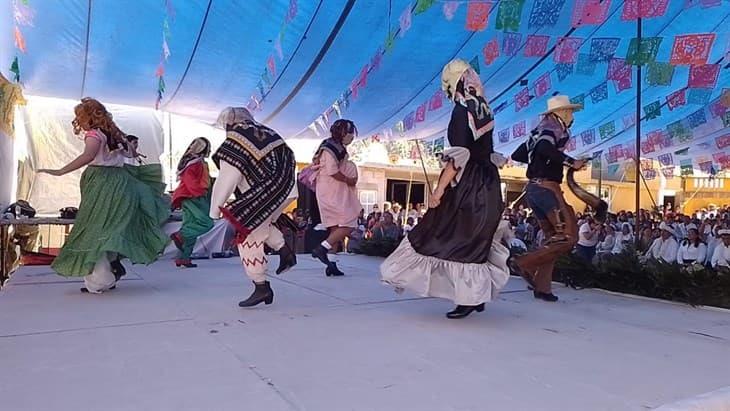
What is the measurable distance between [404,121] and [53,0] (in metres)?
6.12

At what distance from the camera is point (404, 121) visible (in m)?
10.3

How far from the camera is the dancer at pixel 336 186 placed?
15.9 feet

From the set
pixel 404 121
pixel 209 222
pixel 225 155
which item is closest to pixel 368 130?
pixel 404 121

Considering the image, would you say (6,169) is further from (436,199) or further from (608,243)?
(608,243)

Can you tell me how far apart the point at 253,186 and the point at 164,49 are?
443cm

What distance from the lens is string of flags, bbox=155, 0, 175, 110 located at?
6.05 m

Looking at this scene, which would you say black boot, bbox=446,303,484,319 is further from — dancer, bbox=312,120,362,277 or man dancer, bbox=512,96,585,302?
dancer, bbox=312,120,362,277

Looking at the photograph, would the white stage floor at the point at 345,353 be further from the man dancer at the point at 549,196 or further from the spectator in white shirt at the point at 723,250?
the spectator in white shirt at the point at 723,250

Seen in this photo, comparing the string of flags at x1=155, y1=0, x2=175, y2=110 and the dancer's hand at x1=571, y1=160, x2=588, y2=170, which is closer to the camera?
the dancer's hand at x1=571, y1=160, x2=588, y2=170

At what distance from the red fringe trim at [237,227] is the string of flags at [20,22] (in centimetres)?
401

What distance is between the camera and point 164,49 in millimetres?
6852

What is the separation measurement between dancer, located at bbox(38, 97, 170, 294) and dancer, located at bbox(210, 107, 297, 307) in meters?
0.90

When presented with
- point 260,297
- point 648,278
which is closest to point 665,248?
point 648,278

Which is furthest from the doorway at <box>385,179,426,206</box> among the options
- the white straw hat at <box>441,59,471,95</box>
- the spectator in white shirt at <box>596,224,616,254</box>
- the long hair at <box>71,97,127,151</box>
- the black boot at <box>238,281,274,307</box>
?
the white straw hat at <box>441,59,471,95</box>
